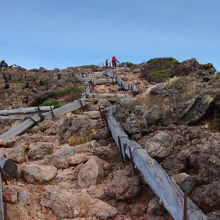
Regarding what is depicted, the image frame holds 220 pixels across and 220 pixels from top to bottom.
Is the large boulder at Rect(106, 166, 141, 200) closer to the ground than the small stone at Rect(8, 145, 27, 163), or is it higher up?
closer to the ground

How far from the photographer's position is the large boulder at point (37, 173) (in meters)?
7.44

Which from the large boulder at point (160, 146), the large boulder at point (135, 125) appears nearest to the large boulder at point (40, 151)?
the large boulder at point (135, 125)

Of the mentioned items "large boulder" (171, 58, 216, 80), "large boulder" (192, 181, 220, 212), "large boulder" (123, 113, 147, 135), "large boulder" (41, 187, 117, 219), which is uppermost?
"large boulder" (171, 58, 216, 80)

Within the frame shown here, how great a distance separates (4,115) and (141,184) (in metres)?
10.7

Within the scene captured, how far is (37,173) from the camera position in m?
7.54

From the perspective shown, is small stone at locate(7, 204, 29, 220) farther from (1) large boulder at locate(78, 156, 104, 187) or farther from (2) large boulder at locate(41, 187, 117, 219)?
(1) large boulder at locate(78, 156, 104, 187)

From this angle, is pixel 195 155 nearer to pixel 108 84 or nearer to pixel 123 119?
pixel 123 119

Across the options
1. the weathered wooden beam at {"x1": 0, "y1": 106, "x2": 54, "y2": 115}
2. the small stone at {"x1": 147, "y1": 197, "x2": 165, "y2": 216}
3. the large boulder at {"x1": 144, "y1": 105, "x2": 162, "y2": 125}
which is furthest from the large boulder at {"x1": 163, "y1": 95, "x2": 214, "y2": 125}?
the weathered wooden beam at {"x1": 0, "y1": 106, "x2": 54, "y2": 115}

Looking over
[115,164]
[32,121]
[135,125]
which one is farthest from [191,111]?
[32,121]

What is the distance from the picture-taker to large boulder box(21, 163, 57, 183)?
7.44 metres

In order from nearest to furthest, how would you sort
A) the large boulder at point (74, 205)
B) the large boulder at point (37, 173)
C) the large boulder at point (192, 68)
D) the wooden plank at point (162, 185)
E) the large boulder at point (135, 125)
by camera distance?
1. the wooden plank at point (162, 185)
2. the large boulder at point (74, 205)
3. the large boulder at point (37, 173)
4. the large boulder at point (135, 125)
5. the large boulder at point (192, 68)

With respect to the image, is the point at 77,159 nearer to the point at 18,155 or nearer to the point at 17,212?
the point at 18,155

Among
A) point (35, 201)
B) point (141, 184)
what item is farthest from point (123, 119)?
point (35, 201)

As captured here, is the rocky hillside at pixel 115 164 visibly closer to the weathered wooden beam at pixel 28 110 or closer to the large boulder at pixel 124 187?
the large boulder at pixel 124 187
